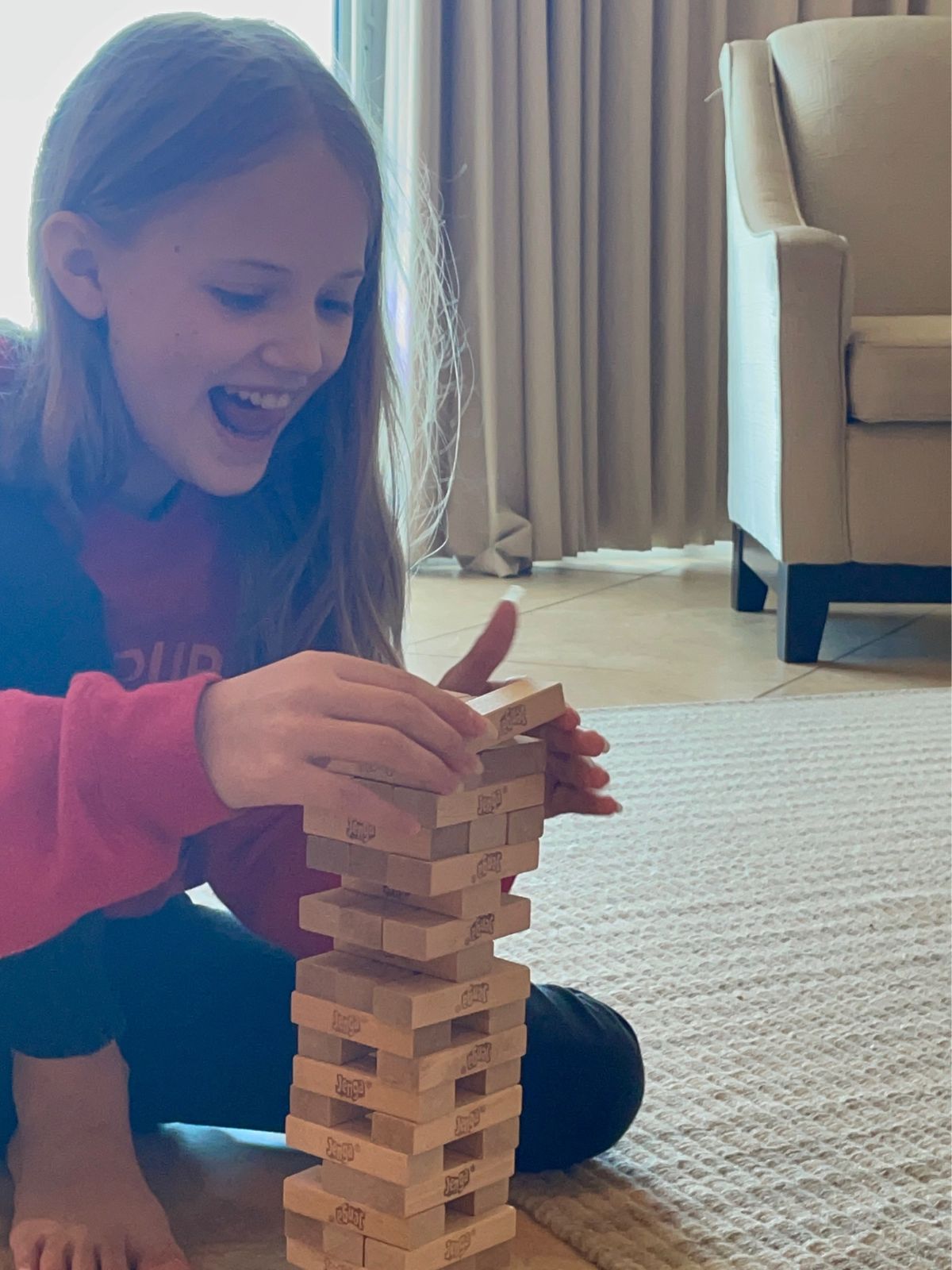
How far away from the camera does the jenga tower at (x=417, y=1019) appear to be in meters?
0.61

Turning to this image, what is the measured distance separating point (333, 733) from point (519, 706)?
8 centimetres

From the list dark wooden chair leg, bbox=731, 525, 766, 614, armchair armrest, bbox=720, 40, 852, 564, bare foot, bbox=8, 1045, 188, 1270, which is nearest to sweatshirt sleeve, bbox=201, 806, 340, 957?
bare foot, bbox=8, 1045, 188, 1270

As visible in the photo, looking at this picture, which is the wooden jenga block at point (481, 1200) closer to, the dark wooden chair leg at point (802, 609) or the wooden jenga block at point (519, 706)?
the wooden jenga block at point (519, 706)

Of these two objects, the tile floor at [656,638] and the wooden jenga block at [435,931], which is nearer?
the wooden jenga block at [435,931]

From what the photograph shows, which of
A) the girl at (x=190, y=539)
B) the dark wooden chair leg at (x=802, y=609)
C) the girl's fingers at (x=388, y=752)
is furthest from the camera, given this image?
the dark wooden chair leg at (x=802, y=609)

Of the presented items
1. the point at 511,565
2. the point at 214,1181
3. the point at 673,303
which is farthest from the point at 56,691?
the point at 673,303

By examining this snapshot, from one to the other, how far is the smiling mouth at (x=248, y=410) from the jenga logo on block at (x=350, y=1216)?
410 millimetres

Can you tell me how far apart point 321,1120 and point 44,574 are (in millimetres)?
345

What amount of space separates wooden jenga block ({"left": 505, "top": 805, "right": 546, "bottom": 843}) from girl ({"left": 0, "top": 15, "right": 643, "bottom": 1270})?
0.07 m

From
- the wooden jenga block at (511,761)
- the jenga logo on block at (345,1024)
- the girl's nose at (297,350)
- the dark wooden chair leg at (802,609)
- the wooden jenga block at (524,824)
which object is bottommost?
the dark wooden chair leg at (802,609)

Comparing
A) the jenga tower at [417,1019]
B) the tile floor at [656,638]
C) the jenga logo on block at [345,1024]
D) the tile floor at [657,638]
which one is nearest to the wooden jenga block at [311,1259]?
the jenga tower at [417,1019]

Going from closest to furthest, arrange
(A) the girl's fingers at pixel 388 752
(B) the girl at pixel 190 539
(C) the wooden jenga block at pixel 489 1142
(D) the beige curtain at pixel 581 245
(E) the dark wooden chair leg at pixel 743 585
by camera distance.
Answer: (A) the girl's fingers at pixel 388 752
(C) the wooden jenga block at pixel 489 1142
(B) the girl at pixel 190 539
(E) the dark wooden chair leg at pixel 743 585
(D) the beige curtain at pixel 581 245

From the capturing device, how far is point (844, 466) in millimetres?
2170

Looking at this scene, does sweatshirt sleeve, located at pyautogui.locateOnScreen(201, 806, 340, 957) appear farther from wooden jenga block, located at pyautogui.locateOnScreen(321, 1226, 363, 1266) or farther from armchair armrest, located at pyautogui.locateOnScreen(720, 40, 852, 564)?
armchair armrest, located at pyautogui.locateOnScreen(720, 40, 852, 564)
